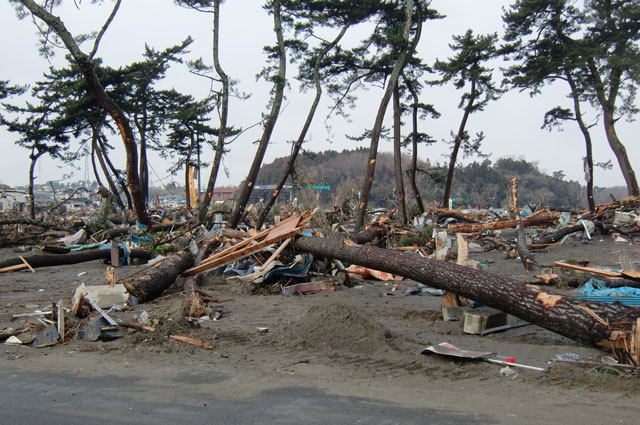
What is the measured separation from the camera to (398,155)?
19.9m

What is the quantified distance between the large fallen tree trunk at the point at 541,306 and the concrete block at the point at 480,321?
0.25 metres

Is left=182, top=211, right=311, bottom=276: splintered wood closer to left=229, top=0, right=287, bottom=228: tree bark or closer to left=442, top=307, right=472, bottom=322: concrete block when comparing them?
left=442, top=307, right=472, bottom=322: concrete block

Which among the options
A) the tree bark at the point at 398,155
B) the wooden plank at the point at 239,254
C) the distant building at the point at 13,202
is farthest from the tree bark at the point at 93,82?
the tree bark at the point at 398,155

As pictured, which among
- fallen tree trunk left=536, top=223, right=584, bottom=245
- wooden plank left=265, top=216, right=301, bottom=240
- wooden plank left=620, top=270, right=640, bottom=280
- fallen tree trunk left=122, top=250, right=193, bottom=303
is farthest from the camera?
fallen tree trunk left=536, top=223, right=584, bottom=245

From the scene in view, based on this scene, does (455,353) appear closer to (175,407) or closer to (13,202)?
(175,407)

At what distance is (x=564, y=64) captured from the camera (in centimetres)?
1973

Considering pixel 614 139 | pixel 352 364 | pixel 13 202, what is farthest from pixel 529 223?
pixel 13 202

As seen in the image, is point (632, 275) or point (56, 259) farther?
point (56, 259)

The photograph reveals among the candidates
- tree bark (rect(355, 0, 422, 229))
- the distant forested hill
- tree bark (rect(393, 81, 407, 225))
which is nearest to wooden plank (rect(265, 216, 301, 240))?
tree bark (rect(355, 0, 422, 229))

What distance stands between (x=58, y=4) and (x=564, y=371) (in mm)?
12532

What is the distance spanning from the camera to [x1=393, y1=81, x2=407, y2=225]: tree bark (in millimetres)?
19328

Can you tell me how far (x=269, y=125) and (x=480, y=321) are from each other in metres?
11.0

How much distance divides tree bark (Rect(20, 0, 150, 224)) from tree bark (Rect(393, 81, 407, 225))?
10.5 metres

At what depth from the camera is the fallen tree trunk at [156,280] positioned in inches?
263
